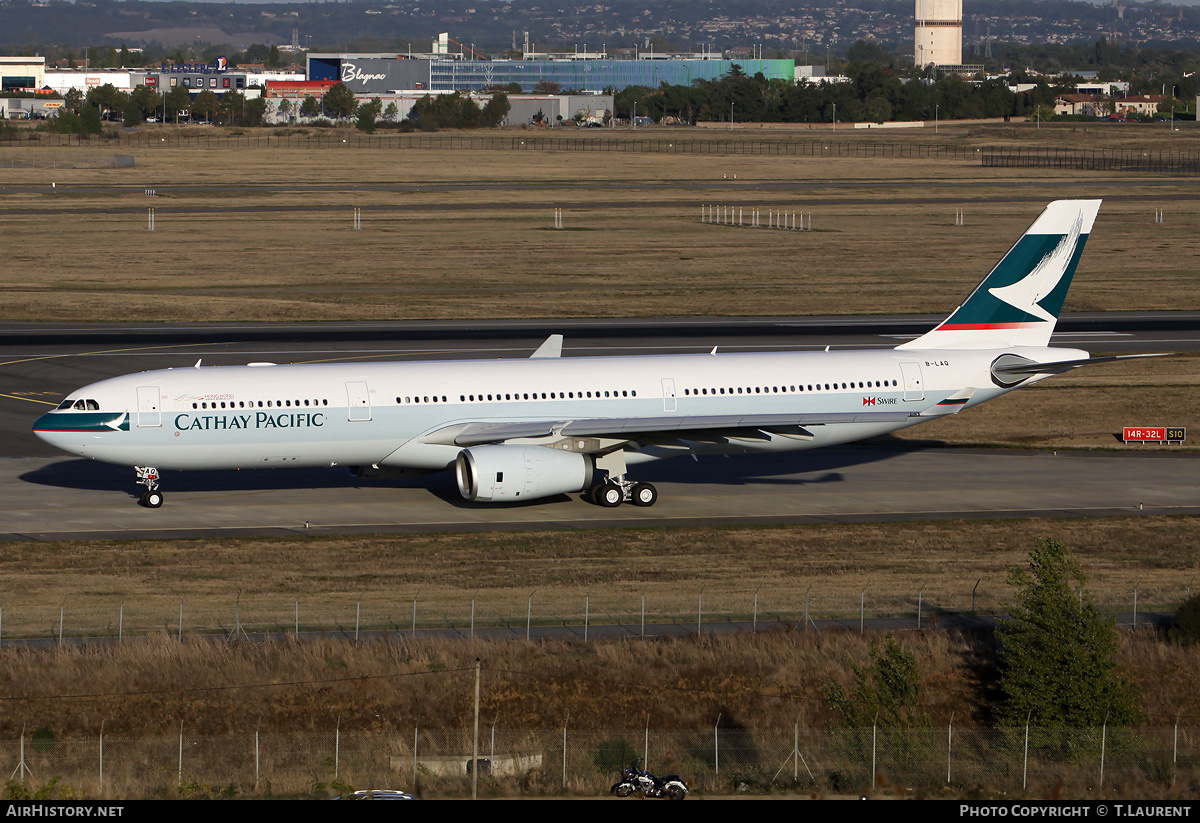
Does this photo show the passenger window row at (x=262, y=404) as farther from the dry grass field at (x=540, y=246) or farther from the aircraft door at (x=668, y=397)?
the dry grass field at (x=540, y=246)

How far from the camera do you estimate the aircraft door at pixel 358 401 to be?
1908 inches

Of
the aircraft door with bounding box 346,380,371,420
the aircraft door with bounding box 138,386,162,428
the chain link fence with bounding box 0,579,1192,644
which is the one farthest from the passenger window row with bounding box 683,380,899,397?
the aircraft door with bounding box 138,386,162,428

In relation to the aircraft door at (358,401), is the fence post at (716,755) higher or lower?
lower

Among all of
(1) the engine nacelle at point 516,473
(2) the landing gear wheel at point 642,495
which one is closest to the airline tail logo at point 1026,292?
(2) the landing gear wheel at point 642,495

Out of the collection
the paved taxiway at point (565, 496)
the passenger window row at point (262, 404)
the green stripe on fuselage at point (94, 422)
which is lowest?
the paved taxiway at point (565, 496)

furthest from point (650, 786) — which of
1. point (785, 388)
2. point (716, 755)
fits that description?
point (785, 388)

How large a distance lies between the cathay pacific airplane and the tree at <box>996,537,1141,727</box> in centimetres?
1478

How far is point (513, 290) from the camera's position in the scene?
104 m

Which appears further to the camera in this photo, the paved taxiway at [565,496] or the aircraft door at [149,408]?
the paved taxiway at [565,496]

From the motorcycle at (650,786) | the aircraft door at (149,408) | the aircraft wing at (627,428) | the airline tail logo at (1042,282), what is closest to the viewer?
the motorcycle at (650,786)

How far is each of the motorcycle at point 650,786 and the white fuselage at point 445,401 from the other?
71.7 ft

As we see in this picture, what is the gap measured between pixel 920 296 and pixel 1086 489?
1913 inches
